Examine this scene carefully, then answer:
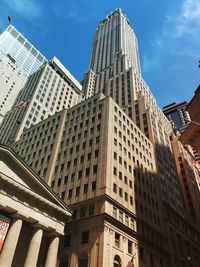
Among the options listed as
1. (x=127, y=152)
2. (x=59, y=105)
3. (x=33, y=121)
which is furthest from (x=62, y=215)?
(x=59, y=105)

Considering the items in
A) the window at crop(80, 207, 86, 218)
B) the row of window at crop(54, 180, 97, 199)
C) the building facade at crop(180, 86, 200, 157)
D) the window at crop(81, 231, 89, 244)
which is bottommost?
the window at crop(81, 231, 89, 244)

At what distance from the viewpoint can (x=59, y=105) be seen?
5118 inches

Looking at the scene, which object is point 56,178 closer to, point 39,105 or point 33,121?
point 33,121

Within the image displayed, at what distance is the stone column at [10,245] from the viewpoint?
32.9 metres

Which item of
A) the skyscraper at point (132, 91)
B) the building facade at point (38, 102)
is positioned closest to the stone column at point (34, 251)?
the skyscraper at point (132, 91)

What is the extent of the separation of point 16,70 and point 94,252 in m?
146

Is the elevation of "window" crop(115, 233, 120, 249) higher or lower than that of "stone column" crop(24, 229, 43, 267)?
higher

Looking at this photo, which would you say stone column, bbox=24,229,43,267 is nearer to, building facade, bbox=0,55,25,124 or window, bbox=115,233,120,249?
window, bbox=115,233,120,249

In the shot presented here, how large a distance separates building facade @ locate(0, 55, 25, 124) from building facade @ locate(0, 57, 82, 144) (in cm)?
495

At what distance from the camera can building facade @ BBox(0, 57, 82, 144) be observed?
10521cm

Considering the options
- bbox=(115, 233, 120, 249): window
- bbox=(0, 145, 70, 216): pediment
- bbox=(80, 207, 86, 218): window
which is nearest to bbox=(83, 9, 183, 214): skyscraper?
bbox=(115, 233, 120, 249): window

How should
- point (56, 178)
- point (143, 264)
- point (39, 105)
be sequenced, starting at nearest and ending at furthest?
point (143, 264) < point (56, 178) < point (39, 105)

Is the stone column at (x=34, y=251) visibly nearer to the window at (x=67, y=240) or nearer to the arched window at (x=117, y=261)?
the window at (x=67, y=240)

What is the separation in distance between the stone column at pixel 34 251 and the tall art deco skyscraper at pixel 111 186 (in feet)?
27.9
